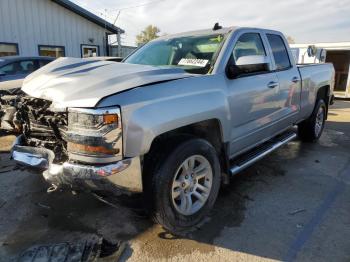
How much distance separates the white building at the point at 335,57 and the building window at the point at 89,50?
958cm

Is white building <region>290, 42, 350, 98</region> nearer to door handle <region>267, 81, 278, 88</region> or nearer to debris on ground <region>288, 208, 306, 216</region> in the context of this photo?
door handle <region>267, 81, 278, 88</region>

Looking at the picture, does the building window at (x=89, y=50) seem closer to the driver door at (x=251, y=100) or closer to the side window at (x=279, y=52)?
the side window at (x=279, y=52)

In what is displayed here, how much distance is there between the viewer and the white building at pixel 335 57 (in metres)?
14.4

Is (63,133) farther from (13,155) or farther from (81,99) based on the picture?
(13,155)

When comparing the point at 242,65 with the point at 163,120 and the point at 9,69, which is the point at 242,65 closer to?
the point at 163,120

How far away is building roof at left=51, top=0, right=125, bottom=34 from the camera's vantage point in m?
12.7

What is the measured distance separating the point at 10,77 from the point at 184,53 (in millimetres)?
5251

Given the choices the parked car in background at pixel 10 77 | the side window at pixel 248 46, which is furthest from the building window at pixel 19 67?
the side window at pixel 248 46

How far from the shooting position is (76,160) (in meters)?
2.48

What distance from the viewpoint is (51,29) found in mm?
12609

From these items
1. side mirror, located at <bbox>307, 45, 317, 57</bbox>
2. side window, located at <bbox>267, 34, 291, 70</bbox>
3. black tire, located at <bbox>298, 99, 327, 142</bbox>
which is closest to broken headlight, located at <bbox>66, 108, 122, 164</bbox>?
side window, located at <bbox>267, 34, 291, 70</bbox>

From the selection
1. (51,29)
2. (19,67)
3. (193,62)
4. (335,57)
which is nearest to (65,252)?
(193,62)

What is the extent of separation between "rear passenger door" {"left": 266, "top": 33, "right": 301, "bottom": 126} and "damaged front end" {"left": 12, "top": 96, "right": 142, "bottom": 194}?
8.75ft

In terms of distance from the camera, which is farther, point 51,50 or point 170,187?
point 51,50
